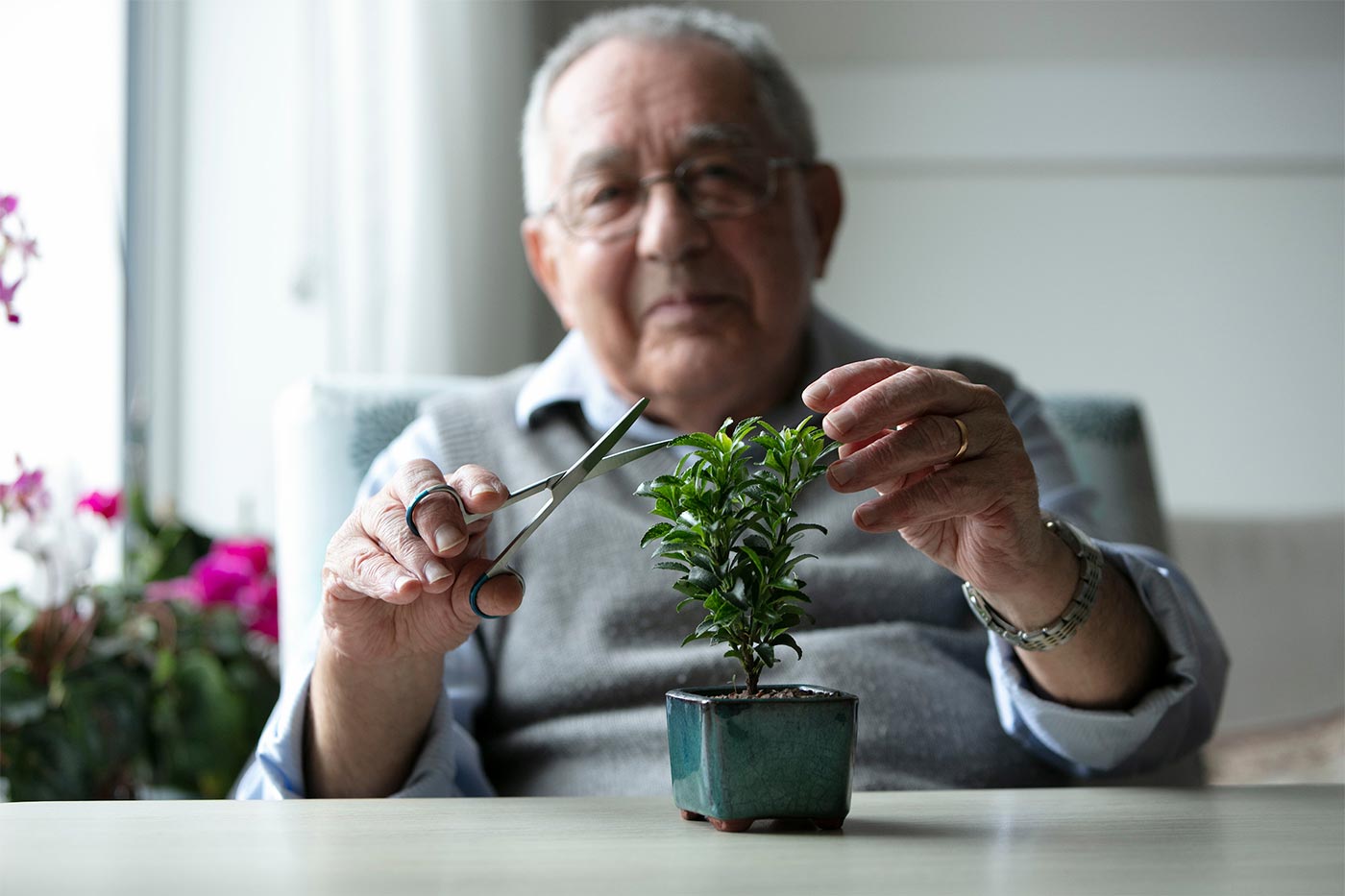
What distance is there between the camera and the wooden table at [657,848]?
0.50 m

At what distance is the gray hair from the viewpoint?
4.03ft

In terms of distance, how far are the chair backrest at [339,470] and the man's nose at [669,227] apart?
36 centimetres

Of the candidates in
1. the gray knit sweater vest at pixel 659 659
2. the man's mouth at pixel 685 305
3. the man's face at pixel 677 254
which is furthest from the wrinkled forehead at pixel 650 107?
the gray knit sweater vest at pixel 659 659

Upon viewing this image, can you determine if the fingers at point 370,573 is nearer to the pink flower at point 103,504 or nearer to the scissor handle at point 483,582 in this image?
the scissor handle at point 483,582

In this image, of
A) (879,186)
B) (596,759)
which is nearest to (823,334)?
(596,759)

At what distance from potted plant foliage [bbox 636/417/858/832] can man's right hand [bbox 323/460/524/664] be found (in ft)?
0.38

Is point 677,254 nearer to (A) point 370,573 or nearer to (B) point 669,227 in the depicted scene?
(B) point 669,227

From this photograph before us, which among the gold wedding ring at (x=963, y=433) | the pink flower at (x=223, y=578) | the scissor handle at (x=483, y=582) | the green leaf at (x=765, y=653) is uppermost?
the gold wedding ring at (x=963, y=433)

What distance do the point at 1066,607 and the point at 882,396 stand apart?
0.89 ft

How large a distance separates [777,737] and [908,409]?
20 cm

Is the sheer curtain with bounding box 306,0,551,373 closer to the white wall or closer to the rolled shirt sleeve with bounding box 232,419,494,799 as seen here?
the white wall

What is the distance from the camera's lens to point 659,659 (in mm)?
1035

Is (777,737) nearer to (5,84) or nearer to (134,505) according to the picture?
(5,84)

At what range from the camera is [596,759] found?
41.0 inches
